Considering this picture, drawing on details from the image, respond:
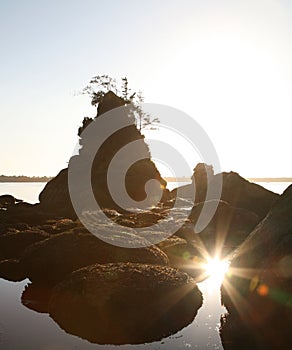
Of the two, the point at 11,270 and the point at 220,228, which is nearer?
the point at 11,270

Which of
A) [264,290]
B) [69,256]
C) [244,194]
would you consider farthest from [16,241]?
[244,194]

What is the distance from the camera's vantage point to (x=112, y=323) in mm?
11664

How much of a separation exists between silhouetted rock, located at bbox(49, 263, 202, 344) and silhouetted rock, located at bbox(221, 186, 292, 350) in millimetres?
1671

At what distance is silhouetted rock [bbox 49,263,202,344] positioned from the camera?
449 inches

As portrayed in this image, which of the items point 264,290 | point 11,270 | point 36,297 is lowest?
point 36,297

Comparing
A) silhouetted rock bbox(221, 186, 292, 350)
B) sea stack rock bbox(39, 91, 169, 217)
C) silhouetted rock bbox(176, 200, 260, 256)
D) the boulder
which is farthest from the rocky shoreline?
sea stack rock bbox(39, 91, 169, 217)

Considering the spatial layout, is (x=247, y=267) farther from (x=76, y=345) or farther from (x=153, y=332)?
(x=76, y=345)

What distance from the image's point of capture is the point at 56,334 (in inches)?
445

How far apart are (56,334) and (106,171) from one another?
1675 inches

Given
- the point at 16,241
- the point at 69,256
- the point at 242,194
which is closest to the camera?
the point at 69,256

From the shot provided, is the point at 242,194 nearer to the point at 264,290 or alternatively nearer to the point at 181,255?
the point at 181,255

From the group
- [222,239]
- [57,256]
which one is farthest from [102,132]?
[57,256]

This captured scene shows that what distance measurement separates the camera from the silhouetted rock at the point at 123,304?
11.4m

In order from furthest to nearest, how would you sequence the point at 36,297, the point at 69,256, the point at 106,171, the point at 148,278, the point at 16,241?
the point at 106,171 < the point at 16,241 < the point at 69,256 < the point at 36,297 < the point at 148,278
